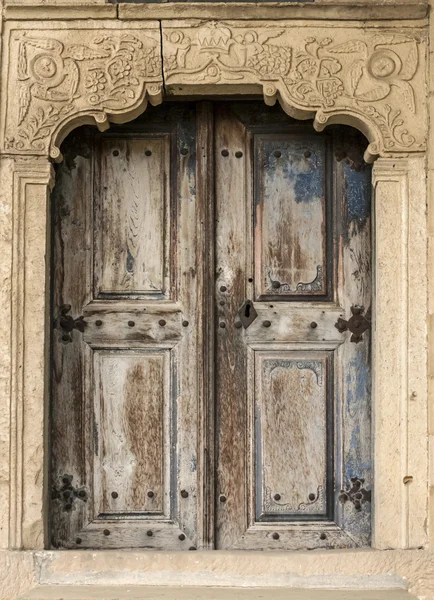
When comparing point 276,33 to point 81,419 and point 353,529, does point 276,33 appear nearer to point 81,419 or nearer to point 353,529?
point 81,419

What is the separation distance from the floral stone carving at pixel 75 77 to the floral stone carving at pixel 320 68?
0.40 feet

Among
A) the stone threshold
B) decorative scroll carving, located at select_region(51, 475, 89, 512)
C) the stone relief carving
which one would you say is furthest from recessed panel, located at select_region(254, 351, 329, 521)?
the stone relief carving

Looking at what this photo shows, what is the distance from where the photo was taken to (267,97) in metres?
3.75

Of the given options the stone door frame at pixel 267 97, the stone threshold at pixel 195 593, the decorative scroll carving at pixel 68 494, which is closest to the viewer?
the stone threshold at pixel 195 593

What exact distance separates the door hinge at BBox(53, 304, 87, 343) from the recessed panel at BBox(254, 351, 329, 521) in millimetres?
819

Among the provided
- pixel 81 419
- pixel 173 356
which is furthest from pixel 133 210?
pixel 81 419

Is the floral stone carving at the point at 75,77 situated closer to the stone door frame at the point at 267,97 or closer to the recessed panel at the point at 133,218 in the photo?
the stone door frame at the point at 267,97

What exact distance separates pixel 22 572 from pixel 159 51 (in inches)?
87.1

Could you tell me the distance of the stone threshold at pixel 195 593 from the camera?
3.48 meters

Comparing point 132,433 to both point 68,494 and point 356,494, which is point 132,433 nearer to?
point 68,494

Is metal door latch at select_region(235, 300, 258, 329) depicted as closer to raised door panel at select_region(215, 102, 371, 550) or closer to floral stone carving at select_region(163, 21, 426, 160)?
raised door panel at select_region(215, 102, 371, 550)

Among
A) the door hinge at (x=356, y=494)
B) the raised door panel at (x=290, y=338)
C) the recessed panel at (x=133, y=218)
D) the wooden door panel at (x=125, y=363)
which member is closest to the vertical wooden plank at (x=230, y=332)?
the raised door panel at (x=290, y=338)

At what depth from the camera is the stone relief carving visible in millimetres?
3697

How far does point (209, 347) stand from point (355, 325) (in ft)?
2.11
